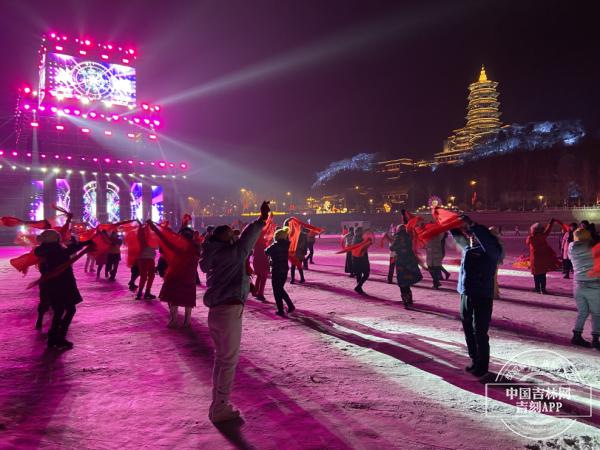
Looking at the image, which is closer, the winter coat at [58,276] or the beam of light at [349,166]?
the winter coat at [58,276]

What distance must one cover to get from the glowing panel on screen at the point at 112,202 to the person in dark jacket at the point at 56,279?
54.7 m

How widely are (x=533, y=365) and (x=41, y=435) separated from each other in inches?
214

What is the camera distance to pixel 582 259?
573cm

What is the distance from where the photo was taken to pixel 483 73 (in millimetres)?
109562

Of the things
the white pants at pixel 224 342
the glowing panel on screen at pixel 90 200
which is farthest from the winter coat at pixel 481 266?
Result: the glowing panel on screen at pixel 90 200

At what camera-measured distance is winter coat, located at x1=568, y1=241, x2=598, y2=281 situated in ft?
18.6

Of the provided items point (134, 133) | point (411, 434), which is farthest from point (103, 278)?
point (134, 133)

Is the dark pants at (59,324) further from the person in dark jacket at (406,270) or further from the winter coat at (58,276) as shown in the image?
the person in dark jacket at (406,270)

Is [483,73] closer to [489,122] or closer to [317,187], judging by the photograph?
[489,122]

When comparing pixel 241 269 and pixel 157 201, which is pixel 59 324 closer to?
pixel 241 269

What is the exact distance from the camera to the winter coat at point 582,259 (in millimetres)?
5666

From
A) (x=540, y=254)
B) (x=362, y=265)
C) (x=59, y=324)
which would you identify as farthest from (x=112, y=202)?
(x=540, y=254)

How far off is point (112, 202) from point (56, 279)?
56.3 metres

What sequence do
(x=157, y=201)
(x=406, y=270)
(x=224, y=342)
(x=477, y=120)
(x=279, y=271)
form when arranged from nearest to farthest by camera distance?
(x=224, y=342) < (x=279, y=271) < (x=406, y=270) < (x=157, y=201) < (x=477, y=120)
